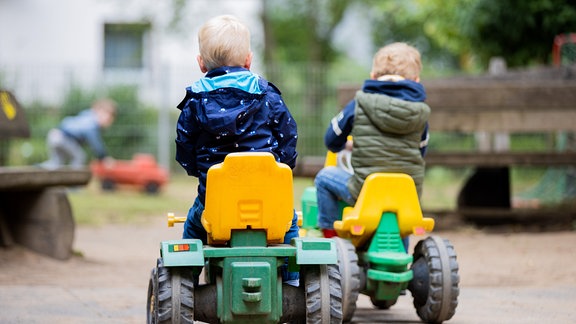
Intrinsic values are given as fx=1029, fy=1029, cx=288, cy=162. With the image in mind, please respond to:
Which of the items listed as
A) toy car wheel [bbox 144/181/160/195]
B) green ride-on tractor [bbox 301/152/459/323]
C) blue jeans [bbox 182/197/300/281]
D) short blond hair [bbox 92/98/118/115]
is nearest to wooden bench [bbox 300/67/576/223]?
green ride-on tractor [bbox 301/152/459/323]

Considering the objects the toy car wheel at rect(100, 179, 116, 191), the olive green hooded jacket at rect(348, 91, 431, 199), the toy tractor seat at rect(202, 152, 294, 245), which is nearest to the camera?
the toy tractor seat at rect(202, 152, 294, 245)

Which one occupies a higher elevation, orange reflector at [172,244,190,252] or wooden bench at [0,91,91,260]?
orange reflector at [172,244,190,252]

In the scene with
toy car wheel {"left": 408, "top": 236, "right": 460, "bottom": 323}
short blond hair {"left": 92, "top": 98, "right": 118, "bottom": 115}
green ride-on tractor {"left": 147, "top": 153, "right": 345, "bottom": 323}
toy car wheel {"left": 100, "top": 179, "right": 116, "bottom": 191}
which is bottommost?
toy car wheel {"left": 100, "top": 179, "right": 116, "bottom": 191}

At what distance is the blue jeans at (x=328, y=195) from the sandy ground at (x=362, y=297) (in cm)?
55

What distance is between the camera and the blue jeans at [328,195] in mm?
5664

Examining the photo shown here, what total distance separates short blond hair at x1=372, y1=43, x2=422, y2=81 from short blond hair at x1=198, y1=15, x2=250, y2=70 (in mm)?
1359

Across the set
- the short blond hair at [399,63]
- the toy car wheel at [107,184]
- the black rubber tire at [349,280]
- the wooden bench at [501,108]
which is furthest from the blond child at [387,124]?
the toy car wheel at [107,184]

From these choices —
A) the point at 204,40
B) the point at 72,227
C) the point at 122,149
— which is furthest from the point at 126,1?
the point at 204,40

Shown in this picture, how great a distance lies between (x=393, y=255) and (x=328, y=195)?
2.68ft

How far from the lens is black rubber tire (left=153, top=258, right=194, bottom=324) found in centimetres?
401

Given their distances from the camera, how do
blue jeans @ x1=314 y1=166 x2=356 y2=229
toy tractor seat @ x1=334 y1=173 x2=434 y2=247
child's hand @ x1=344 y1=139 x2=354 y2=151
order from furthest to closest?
child's hand @ x1=344 y1=139 x2=354 y2=151, blue jeans @ x1=314 y1=166 x2=356 y2=229, toy tractor seat @ x1=334 y1=173 x2=434 y2=247

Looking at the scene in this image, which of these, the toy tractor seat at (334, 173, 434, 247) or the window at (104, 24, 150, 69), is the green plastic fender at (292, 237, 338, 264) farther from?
the window at (104, 24, 150, 69)

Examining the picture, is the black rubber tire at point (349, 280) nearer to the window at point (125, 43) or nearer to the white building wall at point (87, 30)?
the white building wall at point (87, 30)

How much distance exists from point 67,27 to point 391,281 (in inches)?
772
